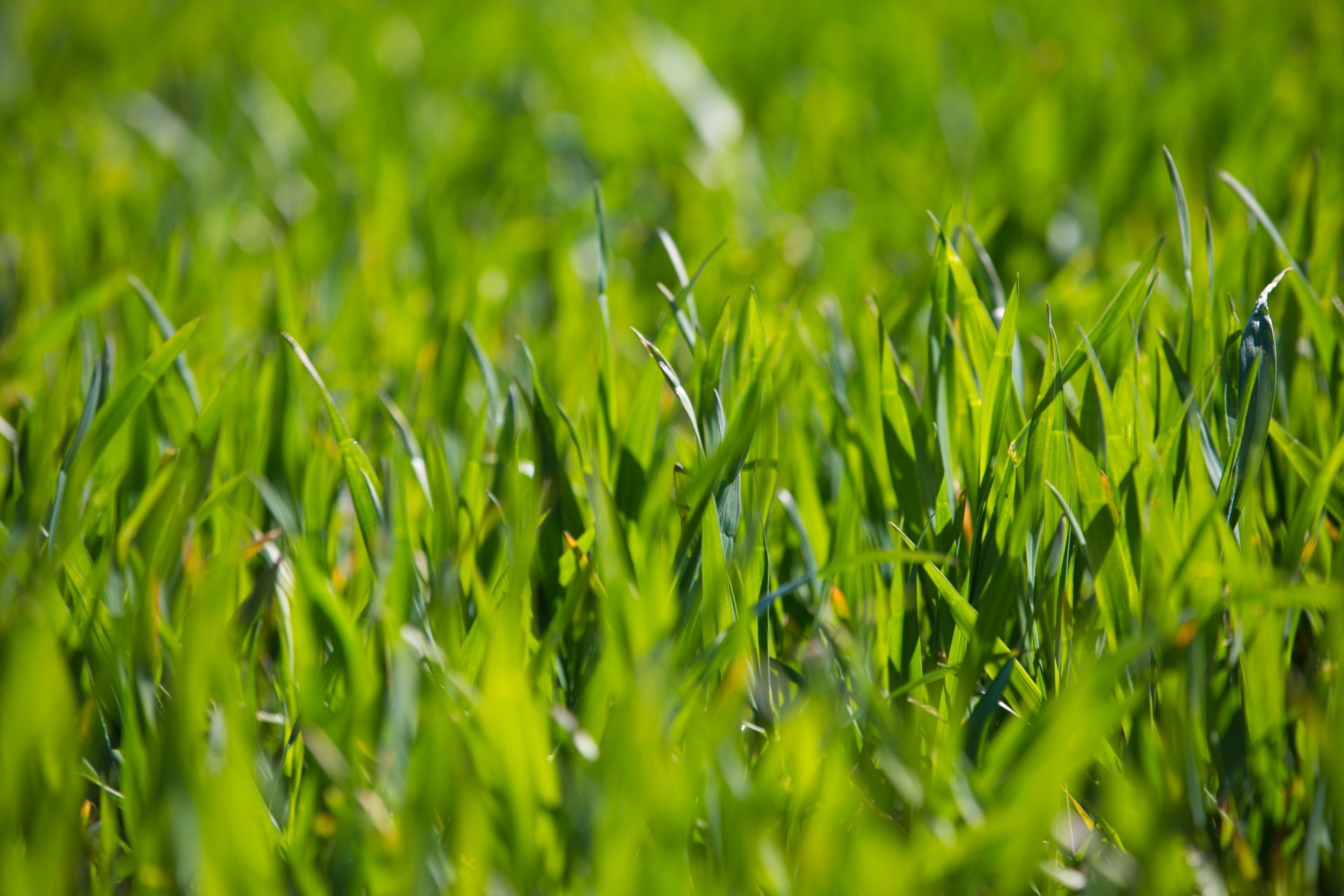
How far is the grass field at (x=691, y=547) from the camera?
17.1 inches

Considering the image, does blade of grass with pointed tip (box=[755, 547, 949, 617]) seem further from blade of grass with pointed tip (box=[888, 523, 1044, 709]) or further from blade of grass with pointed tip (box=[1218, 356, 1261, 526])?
blade of grass with pointed tip (box=[1218, 356, 1261, 526])

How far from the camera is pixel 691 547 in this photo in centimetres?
61

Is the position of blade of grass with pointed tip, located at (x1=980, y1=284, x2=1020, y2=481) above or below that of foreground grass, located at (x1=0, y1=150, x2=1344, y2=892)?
above

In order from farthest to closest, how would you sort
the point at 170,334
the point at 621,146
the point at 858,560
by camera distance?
1. the point at 621,146
2. the point at 170,334
3. the point at 858,560

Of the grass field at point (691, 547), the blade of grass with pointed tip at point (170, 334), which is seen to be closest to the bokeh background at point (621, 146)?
the grass field at point (691, 547)

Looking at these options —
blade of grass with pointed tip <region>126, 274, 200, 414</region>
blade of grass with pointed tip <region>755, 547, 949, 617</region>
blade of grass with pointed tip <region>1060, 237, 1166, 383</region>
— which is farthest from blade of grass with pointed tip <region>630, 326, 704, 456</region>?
blade of grass with pointed tip <region>126, 274, 200, 414</region>

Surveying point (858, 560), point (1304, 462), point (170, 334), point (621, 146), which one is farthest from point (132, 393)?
point (621, 146)

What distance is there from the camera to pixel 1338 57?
4.91ft

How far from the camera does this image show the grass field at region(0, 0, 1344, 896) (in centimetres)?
43

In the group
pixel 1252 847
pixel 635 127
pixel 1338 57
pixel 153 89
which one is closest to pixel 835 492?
pixel 1252 847

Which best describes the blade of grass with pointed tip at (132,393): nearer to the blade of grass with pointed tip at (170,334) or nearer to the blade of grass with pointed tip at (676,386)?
the blade of grass with pointed tip at (170,334)

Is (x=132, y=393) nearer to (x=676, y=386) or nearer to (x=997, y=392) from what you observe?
(x=676, y=386)

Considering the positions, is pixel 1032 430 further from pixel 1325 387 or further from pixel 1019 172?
pixel 1019 172

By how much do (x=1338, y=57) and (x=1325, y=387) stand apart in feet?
3.46
